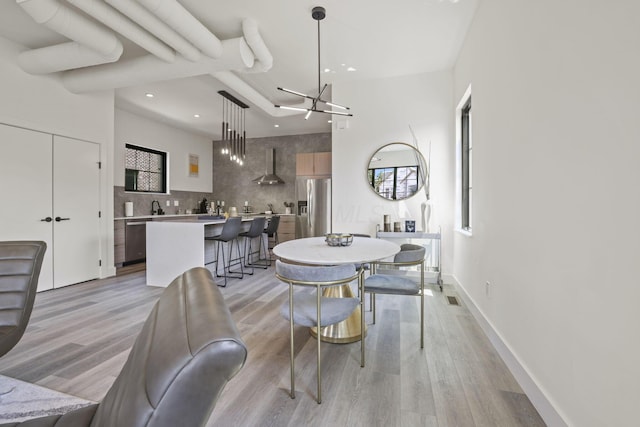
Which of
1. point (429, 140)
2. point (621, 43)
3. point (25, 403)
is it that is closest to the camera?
point (621, 43)

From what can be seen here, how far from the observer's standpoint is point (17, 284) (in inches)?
60.4

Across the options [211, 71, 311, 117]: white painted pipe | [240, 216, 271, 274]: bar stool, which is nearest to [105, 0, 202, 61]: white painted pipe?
[211, 71, 311, 117]: white painted pipe

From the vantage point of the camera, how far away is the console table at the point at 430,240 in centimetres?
389

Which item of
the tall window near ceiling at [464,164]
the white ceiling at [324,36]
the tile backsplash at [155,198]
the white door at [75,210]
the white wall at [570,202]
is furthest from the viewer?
the tile backsplash at [155,198]

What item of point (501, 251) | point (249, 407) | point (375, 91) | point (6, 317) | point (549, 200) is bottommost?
point (249, 407)

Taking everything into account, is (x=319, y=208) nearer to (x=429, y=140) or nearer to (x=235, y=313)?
(x=429, y=140)

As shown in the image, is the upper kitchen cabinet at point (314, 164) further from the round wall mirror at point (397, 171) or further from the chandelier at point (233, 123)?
the round wall mirror at point (397, 171)

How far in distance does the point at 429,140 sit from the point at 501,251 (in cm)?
238

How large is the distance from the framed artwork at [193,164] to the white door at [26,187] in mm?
3693

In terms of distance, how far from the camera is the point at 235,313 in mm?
3004

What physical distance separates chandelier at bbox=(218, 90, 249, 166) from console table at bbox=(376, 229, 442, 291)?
10.3 feet

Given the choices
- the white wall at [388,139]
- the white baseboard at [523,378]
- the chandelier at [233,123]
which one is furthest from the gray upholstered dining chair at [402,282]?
the chandelier at [233,123]

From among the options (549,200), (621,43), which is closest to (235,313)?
(549,200)

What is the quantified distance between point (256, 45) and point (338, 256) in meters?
2.55
